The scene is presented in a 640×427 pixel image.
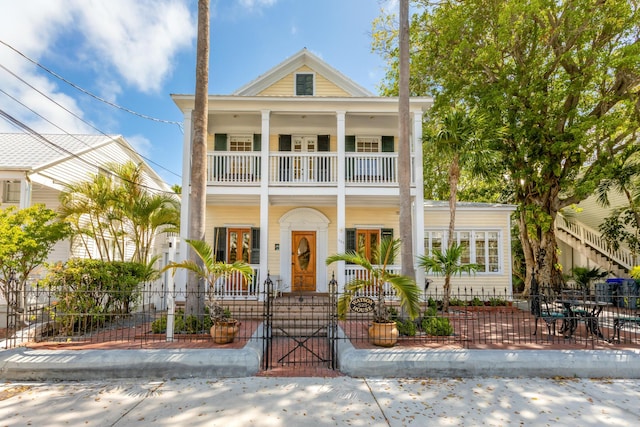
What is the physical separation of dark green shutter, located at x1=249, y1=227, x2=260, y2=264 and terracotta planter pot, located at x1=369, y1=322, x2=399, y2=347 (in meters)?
6.94

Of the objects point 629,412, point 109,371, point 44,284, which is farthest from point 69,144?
point 629,412

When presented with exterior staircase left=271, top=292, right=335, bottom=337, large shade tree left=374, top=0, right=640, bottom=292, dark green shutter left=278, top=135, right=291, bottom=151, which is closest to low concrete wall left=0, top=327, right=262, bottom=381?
exterior staircase left=271, top=292, right=335, bottom=337

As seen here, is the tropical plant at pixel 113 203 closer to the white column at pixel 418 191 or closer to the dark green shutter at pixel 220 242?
the dark green shutter at pixel 220 242

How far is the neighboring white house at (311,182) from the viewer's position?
38.0ft

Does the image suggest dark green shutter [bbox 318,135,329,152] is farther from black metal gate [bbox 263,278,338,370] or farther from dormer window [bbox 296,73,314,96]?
black metal gate [bbox 263,278,338,370]

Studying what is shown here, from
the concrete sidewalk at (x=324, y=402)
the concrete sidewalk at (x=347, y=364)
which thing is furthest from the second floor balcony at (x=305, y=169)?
the concrete sidewalk at (x=324, y=402)

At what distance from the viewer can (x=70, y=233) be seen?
1001cm

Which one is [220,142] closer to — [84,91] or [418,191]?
[84,91]

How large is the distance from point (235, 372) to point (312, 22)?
521 inches

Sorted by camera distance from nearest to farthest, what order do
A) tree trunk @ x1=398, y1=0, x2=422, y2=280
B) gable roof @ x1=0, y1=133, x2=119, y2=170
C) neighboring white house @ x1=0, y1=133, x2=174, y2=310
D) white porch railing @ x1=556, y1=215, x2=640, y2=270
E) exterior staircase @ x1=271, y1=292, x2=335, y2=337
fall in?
exterior staircase @ x1=271, y1=292, x2=335, y2=337 → tree trunk @ x1=398, y1=0, x2=422, y2=280 → neighboring white house @ x1=0, y1=133, x2=174, y2=310 → gable roof @ x1=0, y1=133, x2=119, y2=170 → white porch railing @ x1=556, y1=215, x2=640, y2=270

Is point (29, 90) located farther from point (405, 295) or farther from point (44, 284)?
point (405, 295)

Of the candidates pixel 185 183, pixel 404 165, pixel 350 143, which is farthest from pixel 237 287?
pixel 350 143

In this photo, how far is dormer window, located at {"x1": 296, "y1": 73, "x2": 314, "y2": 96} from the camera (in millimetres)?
13750

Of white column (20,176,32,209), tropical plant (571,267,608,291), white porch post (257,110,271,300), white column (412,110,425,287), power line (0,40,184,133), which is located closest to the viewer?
power line (0,40,184,133)
